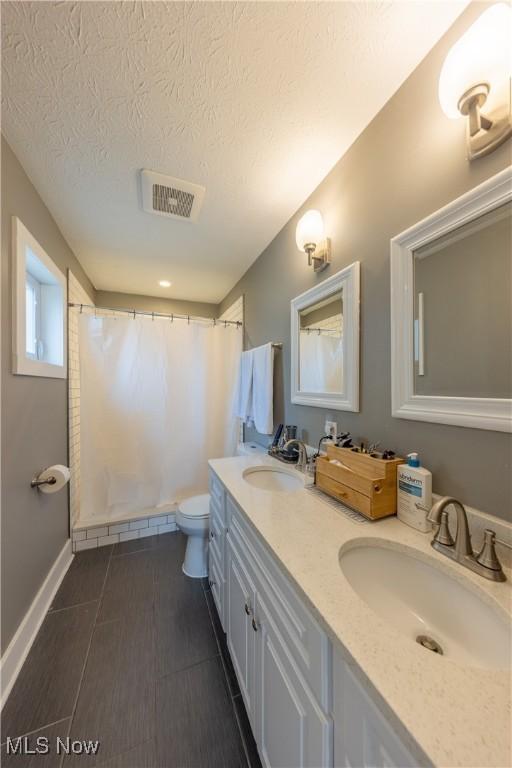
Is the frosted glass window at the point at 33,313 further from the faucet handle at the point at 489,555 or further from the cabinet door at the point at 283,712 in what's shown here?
the faucet handle at the point at 489,555

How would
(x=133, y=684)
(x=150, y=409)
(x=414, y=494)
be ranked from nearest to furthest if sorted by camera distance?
(x=414, y=494) < (x=133, y=684) < (x=150, y=409)

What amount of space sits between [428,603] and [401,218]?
1.19m

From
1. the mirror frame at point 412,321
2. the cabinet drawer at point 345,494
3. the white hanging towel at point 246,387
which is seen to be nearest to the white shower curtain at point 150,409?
the white hanging towel at point 246,387

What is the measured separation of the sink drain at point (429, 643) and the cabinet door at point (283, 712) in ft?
0.86

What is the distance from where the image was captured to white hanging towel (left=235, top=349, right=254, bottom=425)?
2146 millimetres

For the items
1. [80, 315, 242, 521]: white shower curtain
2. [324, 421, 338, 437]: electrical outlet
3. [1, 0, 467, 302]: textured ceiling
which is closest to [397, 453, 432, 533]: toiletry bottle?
[324, 421, 338, 437]: electrical outlet

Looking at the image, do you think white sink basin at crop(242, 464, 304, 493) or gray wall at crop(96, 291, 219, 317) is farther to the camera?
gray wall at crop(96, 291, 219, 317)

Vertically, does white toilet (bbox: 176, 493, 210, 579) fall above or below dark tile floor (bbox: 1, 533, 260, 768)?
above

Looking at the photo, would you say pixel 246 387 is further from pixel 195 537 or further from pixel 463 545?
pixel 463 545

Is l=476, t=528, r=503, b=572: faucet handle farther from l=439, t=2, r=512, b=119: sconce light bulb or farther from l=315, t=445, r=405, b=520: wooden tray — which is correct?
l=439, t=2, r=512, b=119: sconce light bulb

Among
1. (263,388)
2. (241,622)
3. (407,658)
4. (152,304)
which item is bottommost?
(241,622)

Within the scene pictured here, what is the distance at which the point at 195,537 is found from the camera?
5.65 feet

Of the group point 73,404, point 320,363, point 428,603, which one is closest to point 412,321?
point 320,363

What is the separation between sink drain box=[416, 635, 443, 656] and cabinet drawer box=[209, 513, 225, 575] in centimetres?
84
